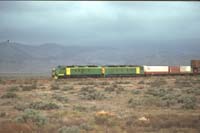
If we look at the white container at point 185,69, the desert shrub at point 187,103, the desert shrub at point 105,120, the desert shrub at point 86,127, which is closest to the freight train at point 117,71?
the white container at point 185,69

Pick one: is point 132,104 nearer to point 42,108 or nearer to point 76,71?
point 42,108

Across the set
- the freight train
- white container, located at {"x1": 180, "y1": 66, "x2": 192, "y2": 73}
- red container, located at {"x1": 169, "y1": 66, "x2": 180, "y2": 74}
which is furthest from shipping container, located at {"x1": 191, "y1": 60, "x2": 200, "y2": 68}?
red container, located at {"x1": 169, "y1": 66, "x2": 180, "y2": 74}

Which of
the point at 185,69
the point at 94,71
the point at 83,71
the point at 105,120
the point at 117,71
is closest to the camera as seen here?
the point at 105,120

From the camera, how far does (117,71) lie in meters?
64.0

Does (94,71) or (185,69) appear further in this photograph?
(185,69)

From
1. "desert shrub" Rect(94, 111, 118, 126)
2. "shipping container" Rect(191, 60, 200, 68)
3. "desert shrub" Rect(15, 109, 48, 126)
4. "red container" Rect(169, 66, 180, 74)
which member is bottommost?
"desert shrub" Rect(94, 111, 118, 126)

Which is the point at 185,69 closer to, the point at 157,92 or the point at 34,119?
the point at 157,92

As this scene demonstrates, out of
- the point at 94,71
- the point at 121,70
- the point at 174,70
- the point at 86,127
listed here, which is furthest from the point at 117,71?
the point at 86,127

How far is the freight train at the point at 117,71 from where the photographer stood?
6009 cm

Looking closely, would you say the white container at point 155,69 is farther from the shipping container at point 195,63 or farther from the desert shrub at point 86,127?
the desert shrub at point 86,127

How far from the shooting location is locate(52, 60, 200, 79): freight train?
6009cm

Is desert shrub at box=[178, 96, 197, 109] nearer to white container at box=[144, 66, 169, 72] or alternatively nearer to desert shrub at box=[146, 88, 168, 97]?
desert shrub at box=[146, 88, 168, 97]

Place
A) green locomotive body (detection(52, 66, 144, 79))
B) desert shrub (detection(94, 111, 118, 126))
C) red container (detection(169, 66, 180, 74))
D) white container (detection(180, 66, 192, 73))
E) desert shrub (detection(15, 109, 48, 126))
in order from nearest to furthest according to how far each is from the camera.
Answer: desert shrub (detection(15, 109, 48, 126)), desert shrub (detection(94, 111, 118, 126)), green locomotive body (detection(52, 66, 144, 79)), red container (detection(169, 66, 180, 74)), white container (detection(180, 66, 192, 73))

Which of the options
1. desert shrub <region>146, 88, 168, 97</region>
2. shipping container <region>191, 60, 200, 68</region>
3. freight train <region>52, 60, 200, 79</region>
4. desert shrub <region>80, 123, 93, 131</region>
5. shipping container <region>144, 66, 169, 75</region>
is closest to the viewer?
desert shrub <region>80, 123, 93, 131</region>
